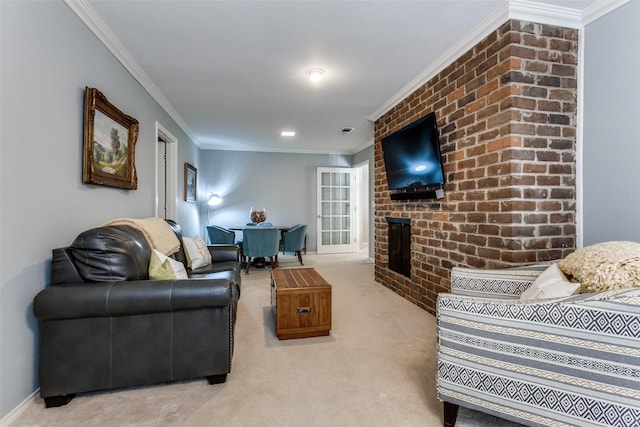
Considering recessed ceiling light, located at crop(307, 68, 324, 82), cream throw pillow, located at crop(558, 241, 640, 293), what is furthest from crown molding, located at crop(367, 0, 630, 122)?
cream throw pillow, located at crop(558, 241, 640, 293)

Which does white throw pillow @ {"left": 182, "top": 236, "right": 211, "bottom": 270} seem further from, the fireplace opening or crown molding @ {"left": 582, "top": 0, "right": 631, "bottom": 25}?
crown molding @ {"left": 582, "top": 0, "right": 631, "bottom": 25}

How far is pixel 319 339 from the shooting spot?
243 cm

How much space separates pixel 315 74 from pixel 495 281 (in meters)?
2.36

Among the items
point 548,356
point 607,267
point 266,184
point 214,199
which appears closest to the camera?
point 548,356

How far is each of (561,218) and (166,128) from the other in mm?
4280

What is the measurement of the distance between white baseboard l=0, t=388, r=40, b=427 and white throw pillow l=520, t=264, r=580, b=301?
2519 mm

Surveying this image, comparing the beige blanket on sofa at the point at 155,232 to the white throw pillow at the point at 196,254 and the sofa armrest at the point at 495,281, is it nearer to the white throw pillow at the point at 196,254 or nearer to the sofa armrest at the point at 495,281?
the white throw pillow at the point at 196,254

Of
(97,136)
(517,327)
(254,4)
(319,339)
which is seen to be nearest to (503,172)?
(517,327)

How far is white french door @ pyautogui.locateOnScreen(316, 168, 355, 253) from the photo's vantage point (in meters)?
6.97

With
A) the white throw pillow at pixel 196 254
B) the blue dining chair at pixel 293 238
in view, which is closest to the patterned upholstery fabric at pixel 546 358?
the white throw pillow at pixel 196 254

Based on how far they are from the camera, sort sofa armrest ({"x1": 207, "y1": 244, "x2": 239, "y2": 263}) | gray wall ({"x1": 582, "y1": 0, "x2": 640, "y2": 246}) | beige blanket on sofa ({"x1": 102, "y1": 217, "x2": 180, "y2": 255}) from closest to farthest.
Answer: gray wall ({"x1": 582, "y1": 0, "x2": 640, "y2": 246}) < beige blanket on sofa ({"x1": 102, "y1": 217, "x2": 180, "y2": 255}) < sofa armrest ({"x1": 207, "y1": 244, "x2": 239, "y2": 263})

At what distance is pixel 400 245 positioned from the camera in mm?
3643

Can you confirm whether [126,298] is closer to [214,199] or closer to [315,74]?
[315,74]

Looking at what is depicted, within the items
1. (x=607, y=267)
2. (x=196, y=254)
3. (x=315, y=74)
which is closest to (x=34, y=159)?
(x=196, y=254)
